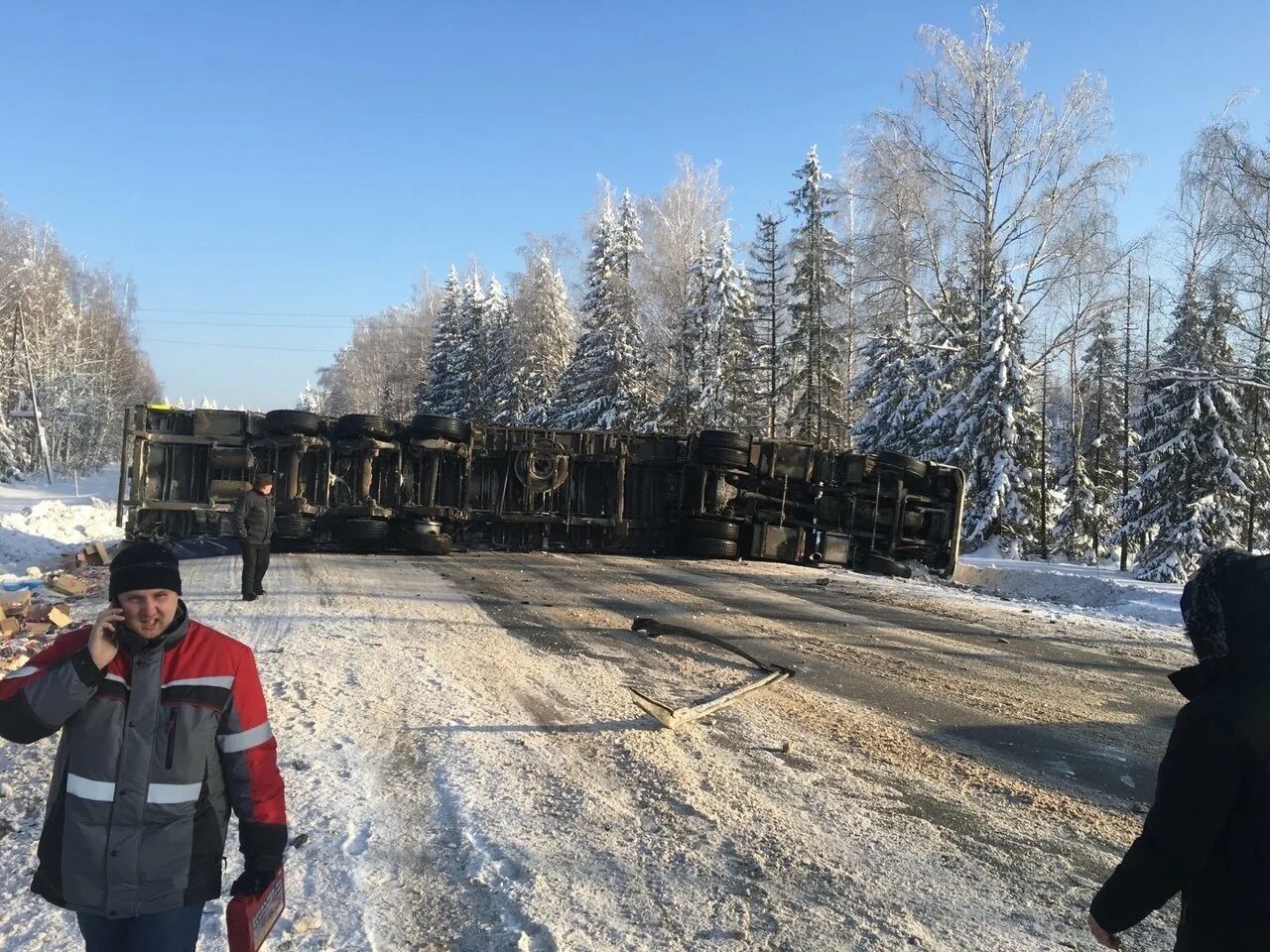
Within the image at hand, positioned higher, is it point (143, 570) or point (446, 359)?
point (446, 359)

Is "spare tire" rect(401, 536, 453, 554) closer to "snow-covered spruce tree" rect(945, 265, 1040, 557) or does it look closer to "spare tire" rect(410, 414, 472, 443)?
"spare tire" rect(410, 414, 472, 443)

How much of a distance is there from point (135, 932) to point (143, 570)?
0.99 meters

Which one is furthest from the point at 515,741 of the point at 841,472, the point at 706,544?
the point at 841,472

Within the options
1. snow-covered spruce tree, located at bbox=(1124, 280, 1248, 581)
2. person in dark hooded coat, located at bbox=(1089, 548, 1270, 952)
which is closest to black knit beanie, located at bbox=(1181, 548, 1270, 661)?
person in dark hooded coat, located at bbox=(1089, 548, 1270, 952)

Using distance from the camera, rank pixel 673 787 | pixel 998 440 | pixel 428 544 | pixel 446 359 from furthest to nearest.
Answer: pixel 446 359, pixel 998 440, pixel 428 544, pixel 673 787

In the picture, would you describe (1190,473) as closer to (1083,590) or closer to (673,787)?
(1083,590)

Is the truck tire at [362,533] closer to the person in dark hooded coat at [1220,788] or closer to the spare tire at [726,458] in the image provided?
the spare tire at [726,458]

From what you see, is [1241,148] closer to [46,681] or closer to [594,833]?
[594,833]

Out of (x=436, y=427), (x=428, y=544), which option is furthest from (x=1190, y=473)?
(x=428, y=544)

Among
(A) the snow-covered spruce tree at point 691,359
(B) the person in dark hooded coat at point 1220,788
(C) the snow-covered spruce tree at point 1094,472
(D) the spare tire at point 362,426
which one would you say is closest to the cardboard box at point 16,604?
(D) the spare tire at point 362,426

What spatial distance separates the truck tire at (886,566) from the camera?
16.0 meters

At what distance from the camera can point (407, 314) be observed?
77.7 meters

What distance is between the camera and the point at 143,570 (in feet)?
7.63

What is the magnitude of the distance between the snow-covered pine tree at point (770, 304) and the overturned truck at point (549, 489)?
1711 cm
